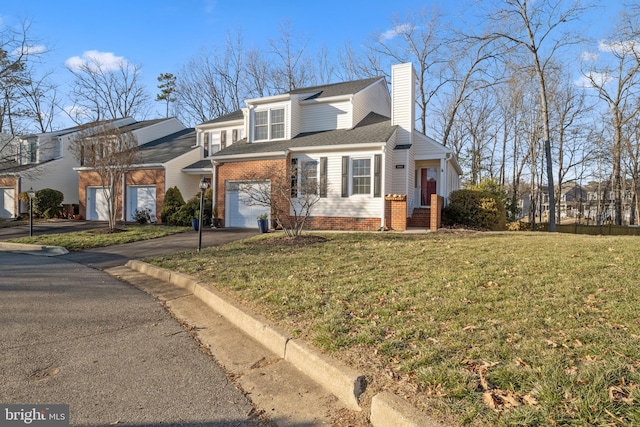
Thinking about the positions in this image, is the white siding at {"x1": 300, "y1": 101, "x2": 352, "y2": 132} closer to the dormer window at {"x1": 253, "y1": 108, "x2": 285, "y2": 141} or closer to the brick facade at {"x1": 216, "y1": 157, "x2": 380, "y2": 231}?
the dormer window at {"x1": 253, "y1": 108, "x2": 285, "y2": 141}

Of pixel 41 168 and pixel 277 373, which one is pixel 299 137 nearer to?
pixel 277 373

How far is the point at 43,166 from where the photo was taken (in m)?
23.3

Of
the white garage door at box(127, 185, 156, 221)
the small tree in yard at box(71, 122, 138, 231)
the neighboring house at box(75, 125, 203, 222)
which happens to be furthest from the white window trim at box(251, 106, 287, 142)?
the white garage door at box(127, 185, 156, 221)

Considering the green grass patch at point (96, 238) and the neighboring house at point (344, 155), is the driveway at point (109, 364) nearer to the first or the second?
the green grass patch at point (96, 238)

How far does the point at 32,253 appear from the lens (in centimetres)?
1053

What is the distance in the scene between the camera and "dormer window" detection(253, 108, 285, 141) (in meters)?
17.3

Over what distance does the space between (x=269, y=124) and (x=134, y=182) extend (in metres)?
8.60

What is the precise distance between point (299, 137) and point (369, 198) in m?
4.77

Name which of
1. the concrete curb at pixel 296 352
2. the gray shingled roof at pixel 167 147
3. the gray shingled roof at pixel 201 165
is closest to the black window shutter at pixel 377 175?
the concrete curb at pixel 296 352

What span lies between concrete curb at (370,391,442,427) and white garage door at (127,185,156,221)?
1927cm

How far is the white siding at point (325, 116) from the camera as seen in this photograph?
55.3 feet

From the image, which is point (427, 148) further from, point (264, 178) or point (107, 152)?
point (107, 152)

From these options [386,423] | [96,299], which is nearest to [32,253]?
[96,299]

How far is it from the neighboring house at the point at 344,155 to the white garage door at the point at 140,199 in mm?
3432
